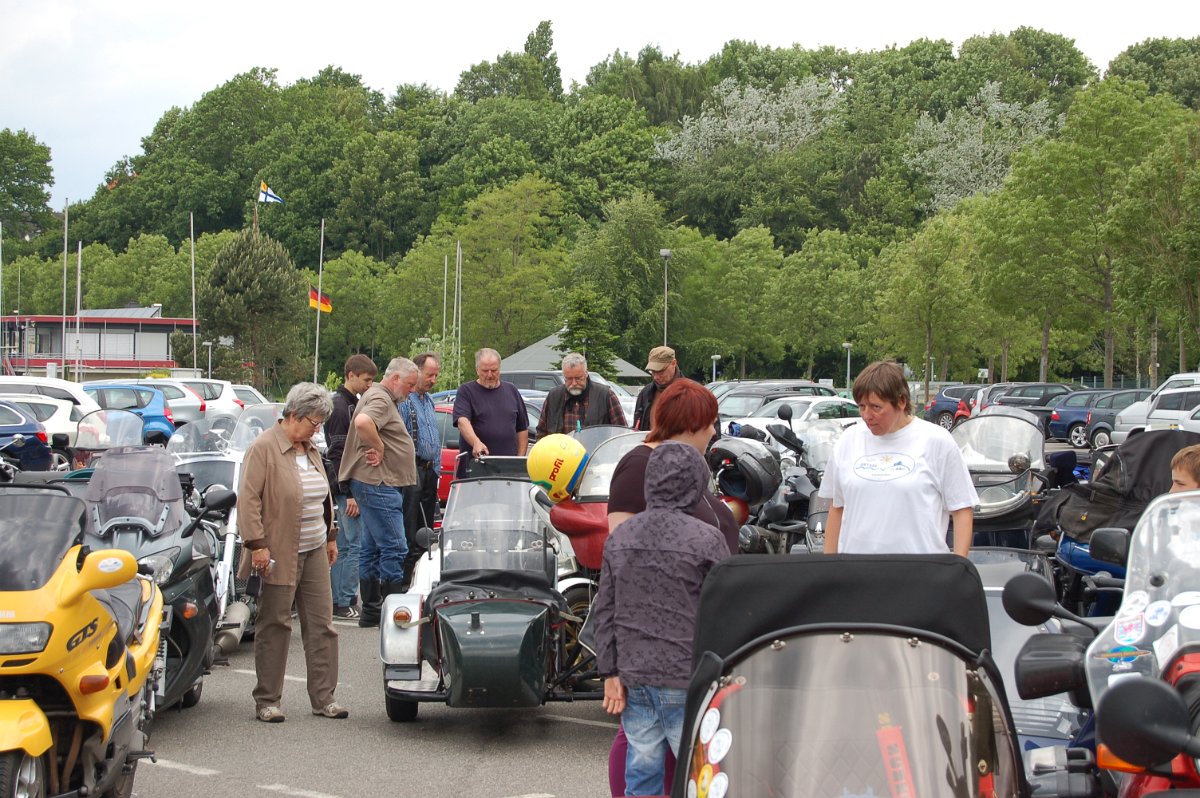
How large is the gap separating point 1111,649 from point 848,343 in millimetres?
73003

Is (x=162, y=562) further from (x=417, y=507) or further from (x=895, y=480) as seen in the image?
(x=417, y=507)

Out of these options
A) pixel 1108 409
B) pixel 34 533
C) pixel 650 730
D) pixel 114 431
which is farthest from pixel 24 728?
pixel 1108 409

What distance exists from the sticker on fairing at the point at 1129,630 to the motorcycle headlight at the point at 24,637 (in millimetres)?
3700

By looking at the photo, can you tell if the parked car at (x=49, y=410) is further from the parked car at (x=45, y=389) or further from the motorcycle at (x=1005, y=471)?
the motorcycle at (x=1005, y=471)

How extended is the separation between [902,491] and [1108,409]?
34.7 meters

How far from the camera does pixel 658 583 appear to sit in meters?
4.75

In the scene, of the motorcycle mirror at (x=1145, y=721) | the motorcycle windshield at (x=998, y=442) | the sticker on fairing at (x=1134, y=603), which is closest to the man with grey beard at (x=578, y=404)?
the motorcycle windshield at (x=998, y=442)

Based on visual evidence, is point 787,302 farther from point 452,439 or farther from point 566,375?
point 566,375

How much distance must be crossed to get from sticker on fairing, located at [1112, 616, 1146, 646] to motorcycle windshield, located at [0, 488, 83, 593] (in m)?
3.84

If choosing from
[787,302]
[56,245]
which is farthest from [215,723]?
[56,245]

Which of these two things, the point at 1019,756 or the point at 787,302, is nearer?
the point at 1019,756

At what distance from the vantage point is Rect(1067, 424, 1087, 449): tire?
126ft

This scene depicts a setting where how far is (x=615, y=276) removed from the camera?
75750mm

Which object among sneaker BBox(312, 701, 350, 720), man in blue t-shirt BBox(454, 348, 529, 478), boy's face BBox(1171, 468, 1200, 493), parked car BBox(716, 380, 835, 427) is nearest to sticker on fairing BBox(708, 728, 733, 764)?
boy's face BBox(1171, 468, 1200, 493)
